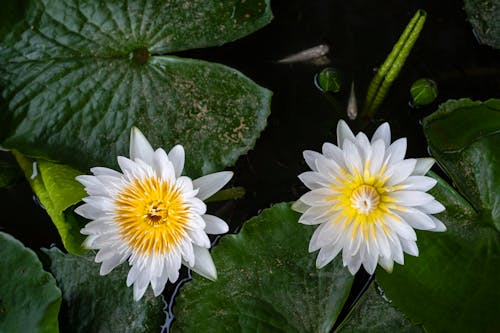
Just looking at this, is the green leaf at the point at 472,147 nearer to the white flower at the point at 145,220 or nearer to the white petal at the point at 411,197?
the white petal at the point at 411,197

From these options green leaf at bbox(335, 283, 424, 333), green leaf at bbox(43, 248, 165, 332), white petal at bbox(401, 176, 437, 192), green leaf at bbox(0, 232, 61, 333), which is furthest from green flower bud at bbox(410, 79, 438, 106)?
green leaf at bbox(0, 232, 61, 333)

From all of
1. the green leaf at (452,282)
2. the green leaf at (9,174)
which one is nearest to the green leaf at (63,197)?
the green leaf at (9,174)

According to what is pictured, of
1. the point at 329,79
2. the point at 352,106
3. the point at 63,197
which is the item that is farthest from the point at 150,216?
the point at 352,106

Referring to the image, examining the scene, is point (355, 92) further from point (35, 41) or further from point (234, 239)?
point (35, 41)

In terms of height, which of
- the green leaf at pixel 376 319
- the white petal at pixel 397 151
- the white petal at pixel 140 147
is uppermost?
the white petal at pixel 140 147

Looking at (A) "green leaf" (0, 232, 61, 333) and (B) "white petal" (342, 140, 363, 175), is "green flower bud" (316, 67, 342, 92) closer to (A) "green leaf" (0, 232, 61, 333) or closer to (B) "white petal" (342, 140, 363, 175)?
(B) "white petal" (342, 140, 363, 175)

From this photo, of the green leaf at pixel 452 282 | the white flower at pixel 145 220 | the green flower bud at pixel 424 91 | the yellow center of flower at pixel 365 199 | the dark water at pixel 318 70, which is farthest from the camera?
the dark water at pixel 318 70
